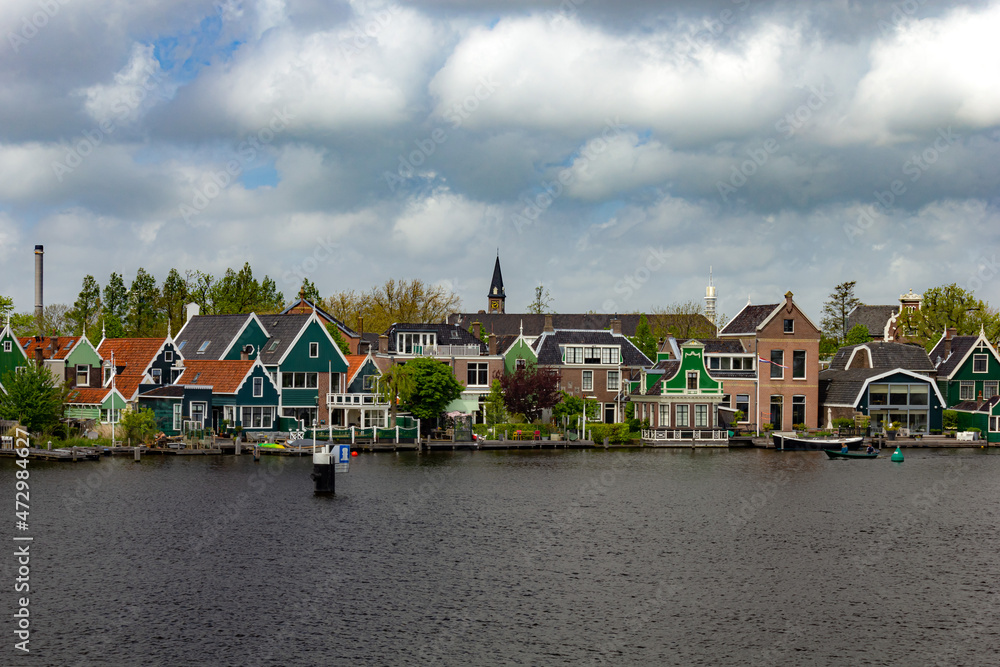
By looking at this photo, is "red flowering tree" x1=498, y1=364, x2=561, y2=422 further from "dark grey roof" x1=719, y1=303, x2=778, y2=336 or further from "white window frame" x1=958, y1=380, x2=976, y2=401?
"white window frame" x1=958, y1=380, x2=976, y2=401

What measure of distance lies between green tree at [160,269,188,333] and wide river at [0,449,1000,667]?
61.1m

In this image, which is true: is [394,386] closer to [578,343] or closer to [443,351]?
[443,351]

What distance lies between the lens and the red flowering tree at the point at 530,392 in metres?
96.2

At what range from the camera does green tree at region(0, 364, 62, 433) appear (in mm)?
79188

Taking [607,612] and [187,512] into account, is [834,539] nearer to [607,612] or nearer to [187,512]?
[607,612]

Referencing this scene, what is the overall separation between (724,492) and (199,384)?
45397mm

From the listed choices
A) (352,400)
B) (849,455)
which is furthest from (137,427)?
(849,455)

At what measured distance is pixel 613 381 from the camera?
103812 millimetres

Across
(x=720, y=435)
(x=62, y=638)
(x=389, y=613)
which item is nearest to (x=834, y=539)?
(x=389, y=613)

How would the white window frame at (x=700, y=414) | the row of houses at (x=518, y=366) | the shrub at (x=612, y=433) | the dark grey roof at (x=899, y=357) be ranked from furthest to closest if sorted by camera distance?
the dark grey roof at (x=899, y=357) → the white window frame at (x=700, y=414) → the shrub at (x=612, y=433) → the row of houses at (x=518, y=366)

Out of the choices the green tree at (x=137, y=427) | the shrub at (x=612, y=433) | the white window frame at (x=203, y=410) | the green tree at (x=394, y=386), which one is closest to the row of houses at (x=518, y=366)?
the white window frame at (x=203, y=410)

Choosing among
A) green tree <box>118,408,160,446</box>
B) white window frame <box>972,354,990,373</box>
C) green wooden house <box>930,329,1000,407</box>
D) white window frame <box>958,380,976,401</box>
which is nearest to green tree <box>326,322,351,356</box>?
green tree <box>118,408,160,446</box>

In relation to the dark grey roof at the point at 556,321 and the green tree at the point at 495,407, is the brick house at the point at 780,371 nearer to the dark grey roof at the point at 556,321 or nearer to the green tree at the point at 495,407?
the green tree at the point at 495,407

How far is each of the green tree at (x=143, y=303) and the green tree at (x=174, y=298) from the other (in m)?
1.11
